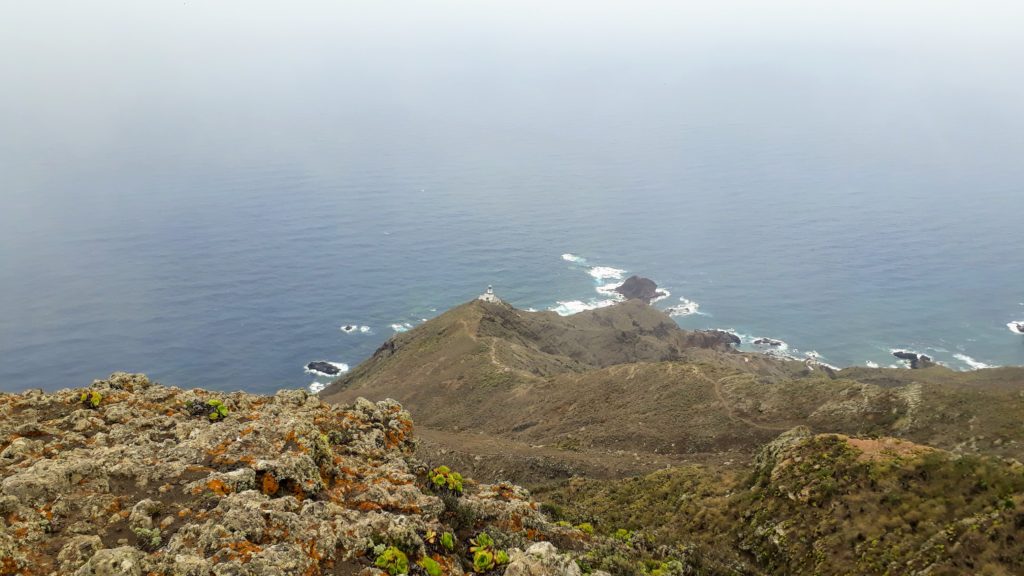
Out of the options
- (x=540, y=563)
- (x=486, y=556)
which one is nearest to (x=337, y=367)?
(x=486, y=556)

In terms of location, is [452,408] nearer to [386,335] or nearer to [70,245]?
[386,335]

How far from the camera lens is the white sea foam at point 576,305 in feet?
460

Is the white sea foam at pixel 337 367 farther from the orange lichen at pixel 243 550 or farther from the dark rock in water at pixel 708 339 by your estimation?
the orange lichen at pixel 243 550

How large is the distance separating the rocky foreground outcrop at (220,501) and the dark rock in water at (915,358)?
382 ft

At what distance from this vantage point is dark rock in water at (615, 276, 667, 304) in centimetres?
14625

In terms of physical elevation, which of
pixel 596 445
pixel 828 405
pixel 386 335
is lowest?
pixel 386 335

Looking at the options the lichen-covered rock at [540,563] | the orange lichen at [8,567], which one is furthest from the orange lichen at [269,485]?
the lichen-covered rock at [540,563]

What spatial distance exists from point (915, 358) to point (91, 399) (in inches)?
5278

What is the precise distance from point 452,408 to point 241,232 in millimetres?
138336

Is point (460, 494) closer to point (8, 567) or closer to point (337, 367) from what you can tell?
point (8, 567)

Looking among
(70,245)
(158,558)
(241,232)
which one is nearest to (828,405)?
(158,558)

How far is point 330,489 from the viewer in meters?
17.1

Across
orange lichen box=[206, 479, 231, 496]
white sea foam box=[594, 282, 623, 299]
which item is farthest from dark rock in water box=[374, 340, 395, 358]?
orange lichen box=[206, 479, 231, 496]

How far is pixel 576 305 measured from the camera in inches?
5640
